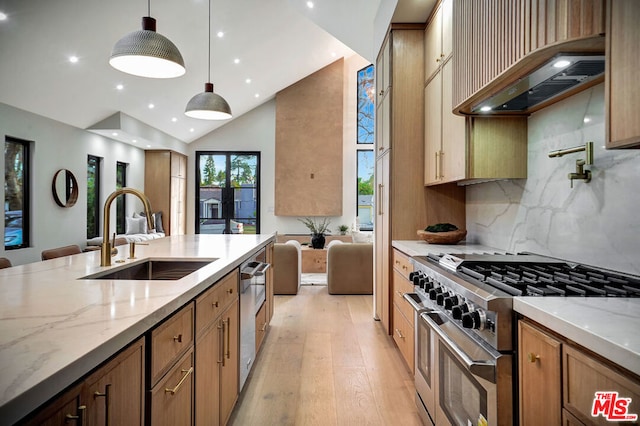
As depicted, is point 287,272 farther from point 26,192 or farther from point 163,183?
point 163,183

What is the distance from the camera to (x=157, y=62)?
91.0 inches

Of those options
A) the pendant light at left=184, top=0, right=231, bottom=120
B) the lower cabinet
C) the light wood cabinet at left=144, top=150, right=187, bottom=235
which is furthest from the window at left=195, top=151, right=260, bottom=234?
the lower cabinet

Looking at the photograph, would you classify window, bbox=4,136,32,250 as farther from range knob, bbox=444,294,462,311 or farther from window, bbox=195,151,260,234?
range knob, bbox=444,294,462,311

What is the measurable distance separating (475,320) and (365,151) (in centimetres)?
835

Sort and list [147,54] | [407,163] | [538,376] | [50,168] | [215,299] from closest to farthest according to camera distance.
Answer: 1. [538,376]
2. [215,299]
3. [147,54]
4. [407,163]
5. [50,168]

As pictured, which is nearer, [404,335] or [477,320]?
[477,320]

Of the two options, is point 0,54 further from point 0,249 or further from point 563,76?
point 563,76

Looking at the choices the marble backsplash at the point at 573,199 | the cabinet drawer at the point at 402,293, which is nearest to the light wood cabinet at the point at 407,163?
the cabinet drawer at the point at 402,293

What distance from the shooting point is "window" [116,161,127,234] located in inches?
312

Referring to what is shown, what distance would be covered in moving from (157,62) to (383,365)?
265 cm

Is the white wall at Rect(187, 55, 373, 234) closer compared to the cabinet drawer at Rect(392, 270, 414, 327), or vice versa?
the cabinet drawer at Rect(392, 270, 414, 327)

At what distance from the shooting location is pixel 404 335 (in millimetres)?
2750

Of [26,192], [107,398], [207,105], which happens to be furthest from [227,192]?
[107,398]

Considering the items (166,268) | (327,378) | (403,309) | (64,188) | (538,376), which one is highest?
(64,188)
